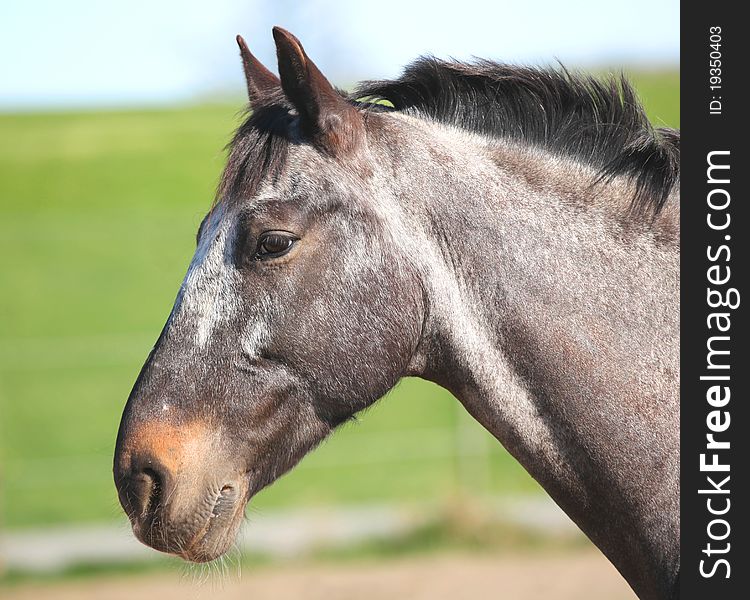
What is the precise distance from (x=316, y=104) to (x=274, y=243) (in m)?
0.39

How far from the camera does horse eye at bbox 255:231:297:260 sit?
246 cm

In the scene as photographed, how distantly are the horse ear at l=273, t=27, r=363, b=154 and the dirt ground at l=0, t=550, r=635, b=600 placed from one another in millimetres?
5046

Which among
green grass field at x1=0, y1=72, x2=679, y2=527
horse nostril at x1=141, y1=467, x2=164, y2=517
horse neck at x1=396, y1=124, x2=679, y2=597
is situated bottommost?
green grass field at x1=0, y1=72, x2=679, y2=527

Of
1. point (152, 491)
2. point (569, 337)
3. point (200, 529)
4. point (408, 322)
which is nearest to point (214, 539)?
point (200, 529)

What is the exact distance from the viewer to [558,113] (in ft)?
8.84

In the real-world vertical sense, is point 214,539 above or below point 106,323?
above

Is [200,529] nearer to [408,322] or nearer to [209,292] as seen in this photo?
[209,292]

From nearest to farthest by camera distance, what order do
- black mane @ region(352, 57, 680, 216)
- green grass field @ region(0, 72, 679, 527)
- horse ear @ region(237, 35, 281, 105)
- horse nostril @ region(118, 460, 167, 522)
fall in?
1. horse nostril @ region(118, 460, 167, 522)
2. black mane @ region(352, 57, 680, 216)
3. horse ear @ region(237, 35, 281, 105)
4. green grass field @ region(0, 72, 679, 527)

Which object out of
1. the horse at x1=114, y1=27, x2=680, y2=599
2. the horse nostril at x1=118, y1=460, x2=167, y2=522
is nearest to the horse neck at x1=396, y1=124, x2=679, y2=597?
the horse at x1=114, y1=27, x2=680, y2=599

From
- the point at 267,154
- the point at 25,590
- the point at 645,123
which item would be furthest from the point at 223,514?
the point at 25,590

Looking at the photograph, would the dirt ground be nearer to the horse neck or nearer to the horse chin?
the horse chin

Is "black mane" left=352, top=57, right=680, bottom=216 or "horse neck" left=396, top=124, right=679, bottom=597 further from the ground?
"black mane" left=352, top=57, right=680, bottom=216
